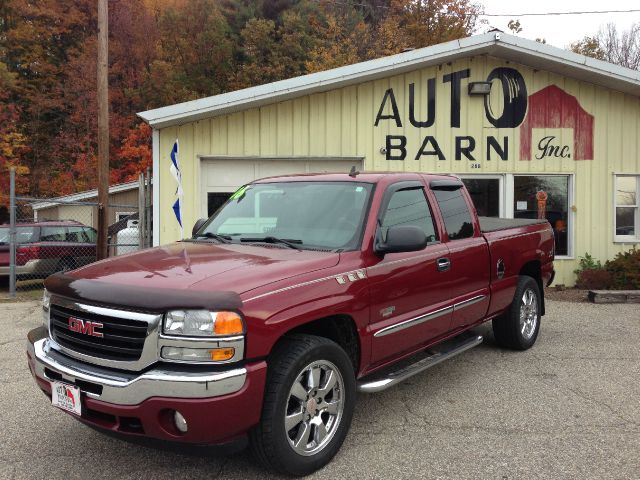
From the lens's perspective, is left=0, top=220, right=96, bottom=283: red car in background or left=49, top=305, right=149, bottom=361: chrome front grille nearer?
left=49, top=305, right=149, bottom=361: chrome front grille

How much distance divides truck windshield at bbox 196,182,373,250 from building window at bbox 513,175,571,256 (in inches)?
311

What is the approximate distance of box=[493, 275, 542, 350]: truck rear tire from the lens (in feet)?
19.3

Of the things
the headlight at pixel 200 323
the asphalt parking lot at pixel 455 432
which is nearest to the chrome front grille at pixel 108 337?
the headlight at pixel 200 323

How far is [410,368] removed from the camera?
414cm

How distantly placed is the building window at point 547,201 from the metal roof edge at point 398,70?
219cm

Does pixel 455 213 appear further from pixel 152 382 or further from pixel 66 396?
pixel 66 396

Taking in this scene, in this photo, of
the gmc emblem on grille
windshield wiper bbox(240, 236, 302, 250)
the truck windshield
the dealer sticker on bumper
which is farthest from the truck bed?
the dealer sticker on bumper

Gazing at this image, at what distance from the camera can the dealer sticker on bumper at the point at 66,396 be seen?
303cm

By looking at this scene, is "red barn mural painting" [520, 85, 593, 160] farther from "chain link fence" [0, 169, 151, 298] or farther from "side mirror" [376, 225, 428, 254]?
"side mirror" [376, 225, 428, 254]

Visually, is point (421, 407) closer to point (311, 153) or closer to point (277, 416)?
point (277, 416)

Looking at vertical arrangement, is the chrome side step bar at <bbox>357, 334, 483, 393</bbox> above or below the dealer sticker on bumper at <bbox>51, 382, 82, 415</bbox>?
below

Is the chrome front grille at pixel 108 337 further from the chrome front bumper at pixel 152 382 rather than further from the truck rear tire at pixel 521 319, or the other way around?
the truck rear tire at pixel 521 319

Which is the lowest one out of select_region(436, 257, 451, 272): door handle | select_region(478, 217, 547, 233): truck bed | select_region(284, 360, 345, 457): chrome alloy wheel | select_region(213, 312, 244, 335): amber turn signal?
select_region(284, 360, 345, 457): chrome alloy wheel

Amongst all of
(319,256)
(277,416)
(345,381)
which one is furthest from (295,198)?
(277,416)
